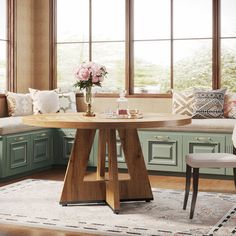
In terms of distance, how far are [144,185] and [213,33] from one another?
2.66m

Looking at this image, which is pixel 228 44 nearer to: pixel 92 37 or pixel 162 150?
pixel 162 150

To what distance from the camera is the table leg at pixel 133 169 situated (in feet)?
14.3

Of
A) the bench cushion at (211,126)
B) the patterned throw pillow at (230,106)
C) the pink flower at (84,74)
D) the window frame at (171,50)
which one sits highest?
the window frame at (171,50)

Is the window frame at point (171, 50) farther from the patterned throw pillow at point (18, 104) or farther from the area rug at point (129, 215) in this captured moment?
the area rug at point (129, 215)

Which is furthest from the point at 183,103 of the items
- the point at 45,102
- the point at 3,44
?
the point at 3,44

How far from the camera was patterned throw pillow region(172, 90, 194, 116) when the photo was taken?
245 inches

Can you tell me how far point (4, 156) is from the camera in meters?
5.34

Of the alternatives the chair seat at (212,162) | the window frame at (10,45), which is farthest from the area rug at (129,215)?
the window frame at (10,45)

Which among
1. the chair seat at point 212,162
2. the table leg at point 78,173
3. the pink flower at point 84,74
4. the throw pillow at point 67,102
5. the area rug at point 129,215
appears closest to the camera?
the area rug at point 129,215

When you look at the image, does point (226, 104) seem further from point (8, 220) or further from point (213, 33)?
point (8, 220)

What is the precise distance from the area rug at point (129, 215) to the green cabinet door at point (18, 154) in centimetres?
65

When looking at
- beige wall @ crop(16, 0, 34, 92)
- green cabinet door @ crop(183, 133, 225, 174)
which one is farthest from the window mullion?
beige wall @ crop(16, 0, 34, 92)

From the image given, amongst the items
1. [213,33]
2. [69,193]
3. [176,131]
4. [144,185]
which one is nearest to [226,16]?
[213,33]

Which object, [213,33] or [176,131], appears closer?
[176,131]
